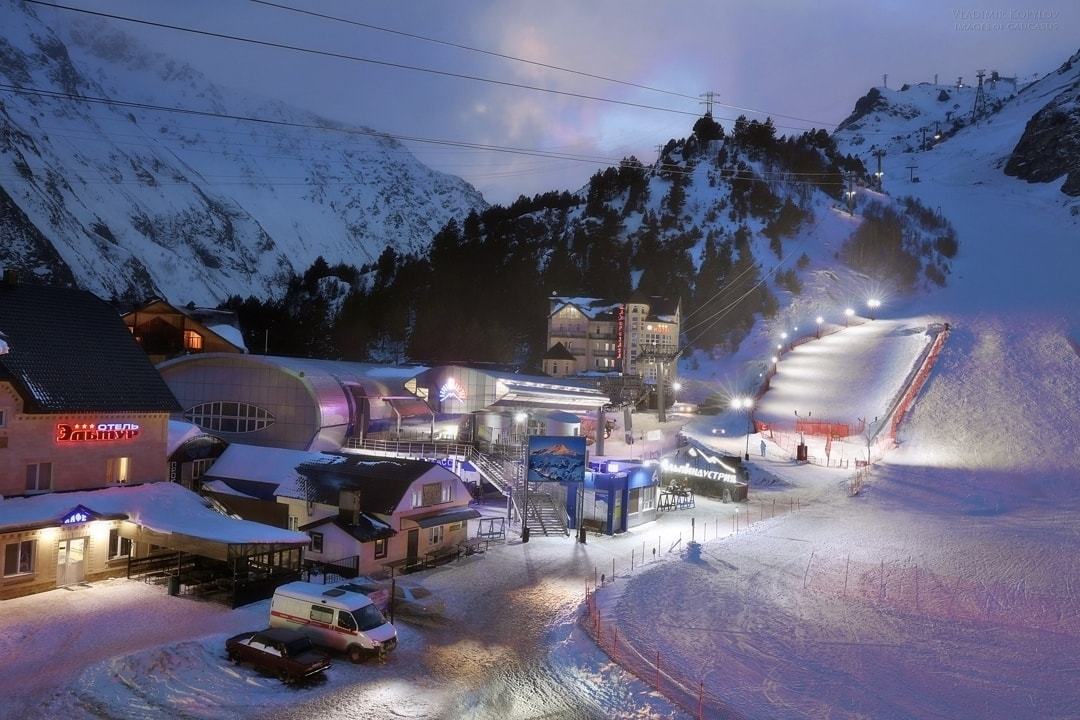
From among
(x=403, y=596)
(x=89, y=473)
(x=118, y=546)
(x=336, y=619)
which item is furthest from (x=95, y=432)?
(x=336, y=619)

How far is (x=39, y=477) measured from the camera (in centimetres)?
2470

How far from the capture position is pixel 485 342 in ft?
286

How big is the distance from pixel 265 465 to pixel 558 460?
12991 millimetres

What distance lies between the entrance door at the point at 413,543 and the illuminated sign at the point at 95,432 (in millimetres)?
10964

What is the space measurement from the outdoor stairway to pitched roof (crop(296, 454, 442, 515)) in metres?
5.38

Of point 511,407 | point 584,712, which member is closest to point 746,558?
point 584,712

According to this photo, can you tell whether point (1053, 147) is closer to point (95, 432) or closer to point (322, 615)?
point (322, 615)

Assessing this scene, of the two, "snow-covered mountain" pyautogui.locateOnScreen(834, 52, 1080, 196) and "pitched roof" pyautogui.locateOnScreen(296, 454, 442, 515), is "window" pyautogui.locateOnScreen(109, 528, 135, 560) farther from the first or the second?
"snow-covered mountain" pyautogui.locateOnScreen(834, 52, 1080, 196)

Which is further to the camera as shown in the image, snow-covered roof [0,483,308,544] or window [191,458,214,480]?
window [191,458,214,480]

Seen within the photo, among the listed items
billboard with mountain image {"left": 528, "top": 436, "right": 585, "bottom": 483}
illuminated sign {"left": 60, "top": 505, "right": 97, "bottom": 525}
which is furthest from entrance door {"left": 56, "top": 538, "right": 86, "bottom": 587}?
billboard with mountain image {"left": 528, "top": 436, "right": 585, "bottom": 483}

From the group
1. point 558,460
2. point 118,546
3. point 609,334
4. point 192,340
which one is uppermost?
point 609,334

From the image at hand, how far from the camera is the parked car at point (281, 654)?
53.9 feet

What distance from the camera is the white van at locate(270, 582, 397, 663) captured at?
707 inches

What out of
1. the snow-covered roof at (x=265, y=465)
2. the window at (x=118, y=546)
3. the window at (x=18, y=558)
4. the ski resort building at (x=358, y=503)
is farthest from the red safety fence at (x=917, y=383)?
the window at (x=18, y=558)
